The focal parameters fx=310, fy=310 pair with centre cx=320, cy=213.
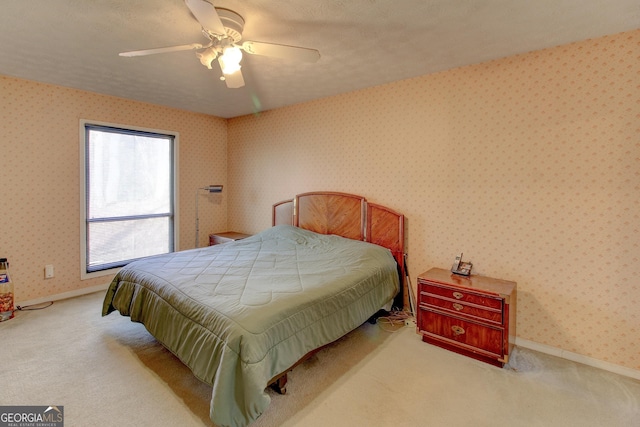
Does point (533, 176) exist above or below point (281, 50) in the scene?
below

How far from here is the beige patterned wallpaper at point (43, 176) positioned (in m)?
3.18

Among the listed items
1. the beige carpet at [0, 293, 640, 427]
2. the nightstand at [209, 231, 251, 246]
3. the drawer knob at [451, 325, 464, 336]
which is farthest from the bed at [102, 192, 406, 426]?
the nightstand at [209, 231, 251, 246]

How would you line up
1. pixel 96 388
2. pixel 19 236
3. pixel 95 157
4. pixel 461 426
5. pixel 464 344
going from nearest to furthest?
pixel 461 426 → pixel 96 388 → pixel 464 344 → pixel 19 236 → pixel 95 157

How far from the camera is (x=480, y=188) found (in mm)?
2785

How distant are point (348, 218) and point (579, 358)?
91.7 inches

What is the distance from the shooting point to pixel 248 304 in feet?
6.06

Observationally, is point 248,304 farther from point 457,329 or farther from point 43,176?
point 43,176

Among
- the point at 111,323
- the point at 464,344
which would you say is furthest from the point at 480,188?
the point at 111,323

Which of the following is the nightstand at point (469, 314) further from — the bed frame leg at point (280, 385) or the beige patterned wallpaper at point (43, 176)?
the beige patterned wallpaper at point (43, 176)

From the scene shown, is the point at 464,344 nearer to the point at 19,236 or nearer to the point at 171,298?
the point at 171,298

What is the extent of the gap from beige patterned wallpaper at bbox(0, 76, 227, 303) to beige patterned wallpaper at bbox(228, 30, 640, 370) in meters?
3.18

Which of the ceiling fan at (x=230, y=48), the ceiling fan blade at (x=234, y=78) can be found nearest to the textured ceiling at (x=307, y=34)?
the ceiling fan at (x=230, y=48)

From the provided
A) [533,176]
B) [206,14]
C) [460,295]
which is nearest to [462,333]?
[460,295]

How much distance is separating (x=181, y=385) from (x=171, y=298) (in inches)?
22.5
